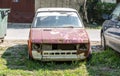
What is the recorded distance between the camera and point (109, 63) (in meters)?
10.2

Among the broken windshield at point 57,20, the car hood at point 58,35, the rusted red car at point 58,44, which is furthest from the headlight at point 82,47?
the broken windshield at point 57,20

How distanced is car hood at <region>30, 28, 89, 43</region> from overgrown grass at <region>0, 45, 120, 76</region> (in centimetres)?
62

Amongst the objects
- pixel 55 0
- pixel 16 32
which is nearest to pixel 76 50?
pixel 16 32

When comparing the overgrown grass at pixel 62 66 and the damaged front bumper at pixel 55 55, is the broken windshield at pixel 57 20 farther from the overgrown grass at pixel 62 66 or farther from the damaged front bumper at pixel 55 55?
the damaged front bumper at pixel 55 55

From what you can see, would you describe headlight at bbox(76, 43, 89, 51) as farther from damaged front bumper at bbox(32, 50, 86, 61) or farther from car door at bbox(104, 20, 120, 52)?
car door at bbox(104, 20, 120, 52)

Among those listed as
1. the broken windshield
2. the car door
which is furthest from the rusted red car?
the car door

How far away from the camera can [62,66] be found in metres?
9.90

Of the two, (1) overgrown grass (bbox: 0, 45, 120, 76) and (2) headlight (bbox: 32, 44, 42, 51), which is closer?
(1) overgrown grass (bbox: 0, 45, 120, 76)

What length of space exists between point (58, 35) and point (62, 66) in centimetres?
87

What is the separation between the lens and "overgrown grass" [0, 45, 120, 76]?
9.04m

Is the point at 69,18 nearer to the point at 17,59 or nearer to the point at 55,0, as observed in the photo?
the point at 17,59

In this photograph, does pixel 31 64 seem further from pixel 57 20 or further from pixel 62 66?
pixel 57 20

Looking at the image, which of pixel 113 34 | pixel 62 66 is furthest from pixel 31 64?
pixel 113 34

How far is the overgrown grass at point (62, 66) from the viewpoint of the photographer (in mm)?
9042
